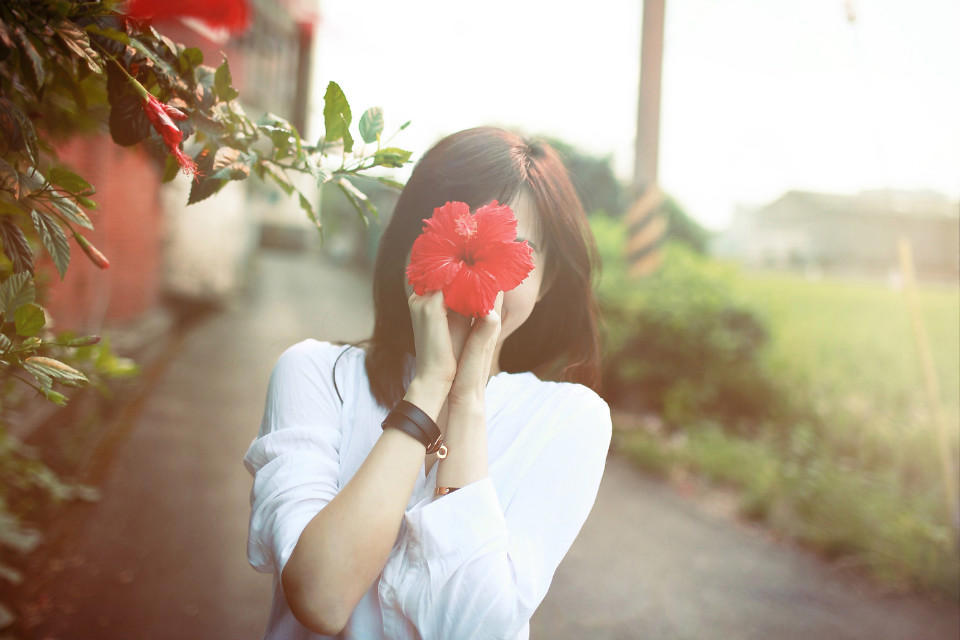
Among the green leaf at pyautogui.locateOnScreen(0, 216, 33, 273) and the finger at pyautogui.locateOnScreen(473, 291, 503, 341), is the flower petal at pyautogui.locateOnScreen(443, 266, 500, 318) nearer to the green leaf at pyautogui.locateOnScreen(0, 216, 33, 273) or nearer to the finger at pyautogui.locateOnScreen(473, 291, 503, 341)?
the finger at pyautogui.locateOnScreen(473, 291, 503, 341)

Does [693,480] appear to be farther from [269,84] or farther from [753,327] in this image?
[269,84]

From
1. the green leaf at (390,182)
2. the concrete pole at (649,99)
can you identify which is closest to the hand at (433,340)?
the green leaf at (390,182)

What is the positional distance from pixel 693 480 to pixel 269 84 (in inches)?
546

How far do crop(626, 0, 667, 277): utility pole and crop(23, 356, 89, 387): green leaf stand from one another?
6549mm

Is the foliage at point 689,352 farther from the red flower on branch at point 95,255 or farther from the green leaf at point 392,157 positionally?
the red flower on branch at point 95,255

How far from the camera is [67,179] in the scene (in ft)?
3.32

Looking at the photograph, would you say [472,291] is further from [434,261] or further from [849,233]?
[849,233]

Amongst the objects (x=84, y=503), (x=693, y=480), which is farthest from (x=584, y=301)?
(x=693, y=480)

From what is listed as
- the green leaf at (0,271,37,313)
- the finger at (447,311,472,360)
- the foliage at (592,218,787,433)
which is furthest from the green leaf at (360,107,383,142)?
the foliage at (592,218,787,433)

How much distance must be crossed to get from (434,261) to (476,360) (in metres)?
0.18

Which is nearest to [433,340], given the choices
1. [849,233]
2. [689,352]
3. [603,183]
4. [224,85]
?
[224,85]

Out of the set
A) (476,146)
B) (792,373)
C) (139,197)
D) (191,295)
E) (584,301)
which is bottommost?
(191,295)

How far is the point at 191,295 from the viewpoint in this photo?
10789mm

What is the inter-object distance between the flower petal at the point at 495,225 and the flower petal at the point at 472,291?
5 cm
